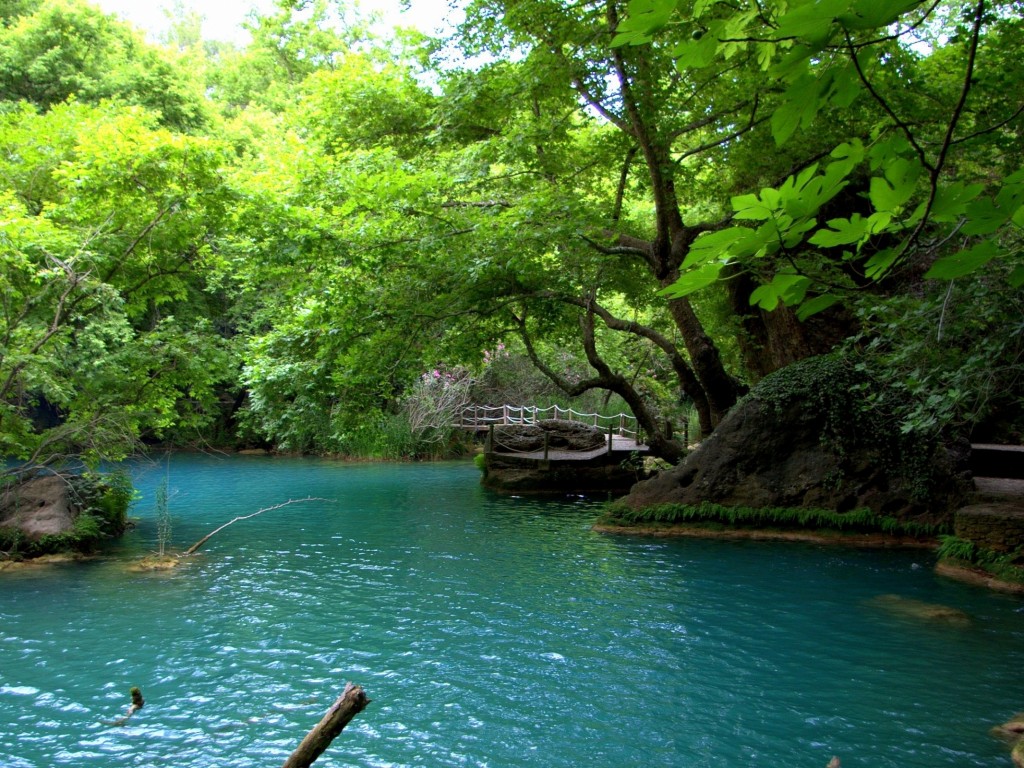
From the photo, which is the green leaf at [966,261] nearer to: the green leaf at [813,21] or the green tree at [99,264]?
the green leaf at [813,21]

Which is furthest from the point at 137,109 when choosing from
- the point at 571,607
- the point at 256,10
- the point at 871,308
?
the point at 256,10

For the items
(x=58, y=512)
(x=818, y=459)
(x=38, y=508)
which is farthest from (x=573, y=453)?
(x=38, y=508)

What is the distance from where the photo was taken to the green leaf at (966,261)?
1.51 metres

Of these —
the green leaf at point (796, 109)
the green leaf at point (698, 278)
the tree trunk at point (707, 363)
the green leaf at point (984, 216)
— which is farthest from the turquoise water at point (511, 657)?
the green leaf at point (796, 109)

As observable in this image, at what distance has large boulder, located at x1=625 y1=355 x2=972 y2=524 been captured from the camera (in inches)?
469

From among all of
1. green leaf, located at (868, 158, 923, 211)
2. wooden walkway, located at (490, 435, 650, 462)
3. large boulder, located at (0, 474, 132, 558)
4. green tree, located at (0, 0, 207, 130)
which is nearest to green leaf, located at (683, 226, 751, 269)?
green leaf, located at (868, 158, 923, 211)

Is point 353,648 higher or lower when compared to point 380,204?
lower

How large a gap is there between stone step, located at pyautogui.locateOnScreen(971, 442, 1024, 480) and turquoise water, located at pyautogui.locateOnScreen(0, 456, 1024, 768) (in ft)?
16.1

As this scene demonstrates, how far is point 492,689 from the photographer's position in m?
6.23

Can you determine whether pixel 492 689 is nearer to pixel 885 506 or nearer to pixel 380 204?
pixel 380 204

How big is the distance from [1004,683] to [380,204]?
29.2ft

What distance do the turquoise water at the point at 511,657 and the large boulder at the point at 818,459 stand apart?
3.94ft

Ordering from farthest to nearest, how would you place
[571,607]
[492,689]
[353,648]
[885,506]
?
1. [885,506]
2. [571,607]
3. [353,648]
4. [492,689]

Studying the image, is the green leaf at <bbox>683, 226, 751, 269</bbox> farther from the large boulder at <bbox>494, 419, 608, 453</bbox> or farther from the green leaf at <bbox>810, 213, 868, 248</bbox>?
the large boulder at <bbox>494, 419, 608, 453</bbox>
